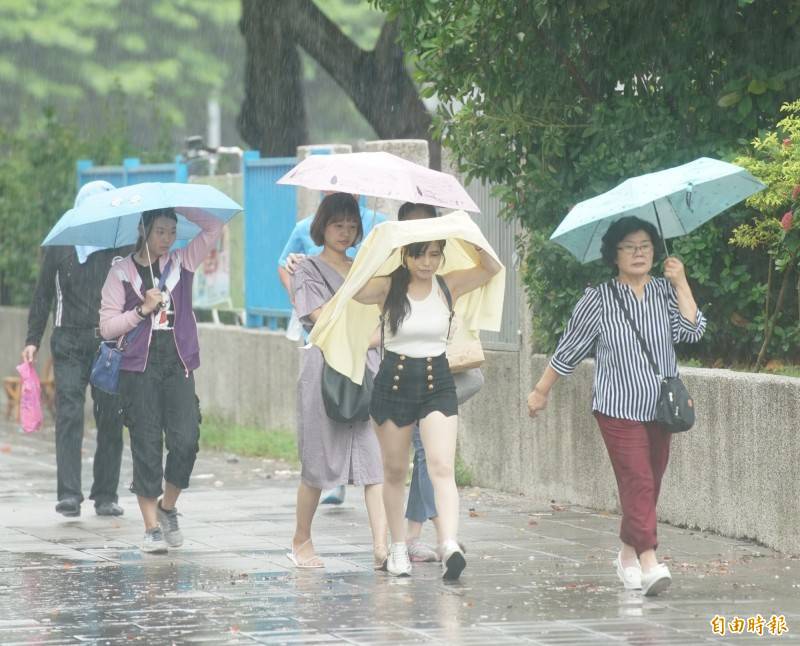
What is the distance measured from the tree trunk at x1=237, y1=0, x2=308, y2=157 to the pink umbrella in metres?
9.98

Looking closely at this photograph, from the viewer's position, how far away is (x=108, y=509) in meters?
11.8

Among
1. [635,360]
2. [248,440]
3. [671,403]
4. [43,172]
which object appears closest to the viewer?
[671,403]

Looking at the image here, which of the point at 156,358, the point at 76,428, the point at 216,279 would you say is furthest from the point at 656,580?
the point at 216,279

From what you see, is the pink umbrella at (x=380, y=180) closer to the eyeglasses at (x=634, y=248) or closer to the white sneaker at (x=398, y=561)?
the eyeglasses at (x=634, y=248)

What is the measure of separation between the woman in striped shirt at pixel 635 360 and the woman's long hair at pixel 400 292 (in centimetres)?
79

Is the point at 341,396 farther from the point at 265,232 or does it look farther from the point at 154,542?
the point at 265,232

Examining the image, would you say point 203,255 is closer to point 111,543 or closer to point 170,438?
point 170,438

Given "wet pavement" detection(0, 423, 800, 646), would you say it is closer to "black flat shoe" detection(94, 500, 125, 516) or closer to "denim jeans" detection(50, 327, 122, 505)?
"black flat shoe" detection(94, 500, 125, 516)

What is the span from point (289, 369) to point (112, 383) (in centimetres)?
579

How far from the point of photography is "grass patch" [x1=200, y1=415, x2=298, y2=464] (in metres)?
15.3

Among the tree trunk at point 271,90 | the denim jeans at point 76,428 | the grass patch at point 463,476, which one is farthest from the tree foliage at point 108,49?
the denim jeans at point 76,428

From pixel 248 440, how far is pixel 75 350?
3.98 m

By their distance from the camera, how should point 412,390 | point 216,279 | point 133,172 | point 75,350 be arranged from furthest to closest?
point 133,172
point 216,279
point 75,350
point 412,390

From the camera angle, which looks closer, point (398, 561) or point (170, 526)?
point (398, 561)
